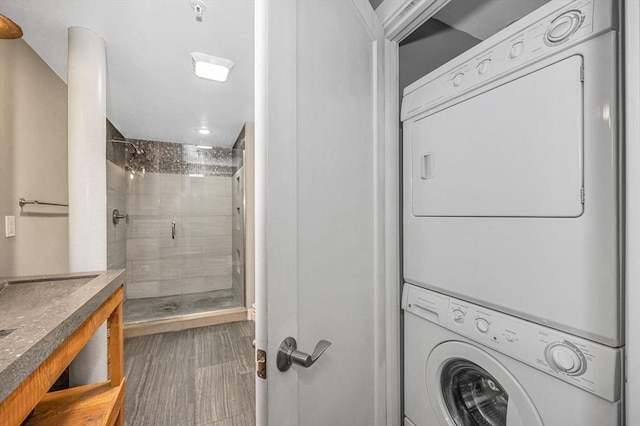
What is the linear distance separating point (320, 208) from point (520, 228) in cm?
61

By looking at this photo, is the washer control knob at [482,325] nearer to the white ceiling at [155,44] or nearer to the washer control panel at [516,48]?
the washer control panel at [516,48]

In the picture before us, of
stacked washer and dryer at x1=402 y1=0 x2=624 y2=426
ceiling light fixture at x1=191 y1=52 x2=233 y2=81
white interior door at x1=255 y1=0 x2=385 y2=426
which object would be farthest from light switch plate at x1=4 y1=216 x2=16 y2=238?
stacked washer and dryer at x1=402 y1=0 x2=624 y2=426

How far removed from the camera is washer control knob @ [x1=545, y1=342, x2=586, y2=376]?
75 centimetres

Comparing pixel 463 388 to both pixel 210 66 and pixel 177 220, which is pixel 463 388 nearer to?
pixel 210 66

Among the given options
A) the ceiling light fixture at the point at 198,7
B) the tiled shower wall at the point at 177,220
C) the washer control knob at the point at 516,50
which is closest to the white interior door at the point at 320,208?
the washer control knob at the point at 516,50

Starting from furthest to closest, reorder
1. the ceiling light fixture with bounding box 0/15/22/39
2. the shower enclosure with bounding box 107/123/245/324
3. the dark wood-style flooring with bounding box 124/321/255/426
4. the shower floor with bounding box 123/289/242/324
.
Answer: the shower enclosure with bounding box 107/123/245/324 → the shower floor with bounding box 123/289/242/324 → the dark wood-style flooring with bounding box 124/321/255/426 → the ceiling light fixture with bounding box 0/15/22/39

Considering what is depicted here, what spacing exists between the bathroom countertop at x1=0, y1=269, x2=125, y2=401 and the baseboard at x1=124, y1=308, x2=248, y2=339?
75.3 inches

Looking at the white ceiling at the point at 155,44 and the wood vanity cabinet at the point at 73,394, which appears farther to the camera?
the white ceiling at the point at 155,44

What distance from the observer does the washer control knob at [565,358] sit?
75 cm

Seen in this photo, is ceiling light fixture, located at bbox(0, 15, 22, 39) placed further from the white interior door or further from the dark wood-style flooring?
the dark wood-style flooring

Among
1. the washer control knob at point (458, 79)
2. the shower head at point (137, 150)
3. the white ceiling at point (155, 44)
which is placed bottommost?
the washer control knob at point (458, 79)

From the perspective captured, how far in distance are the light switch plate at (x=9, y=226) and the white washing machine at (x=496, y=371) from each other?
2.17m

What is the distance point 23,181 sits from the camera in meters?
1.76

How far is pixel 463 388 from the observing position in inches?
45.5
